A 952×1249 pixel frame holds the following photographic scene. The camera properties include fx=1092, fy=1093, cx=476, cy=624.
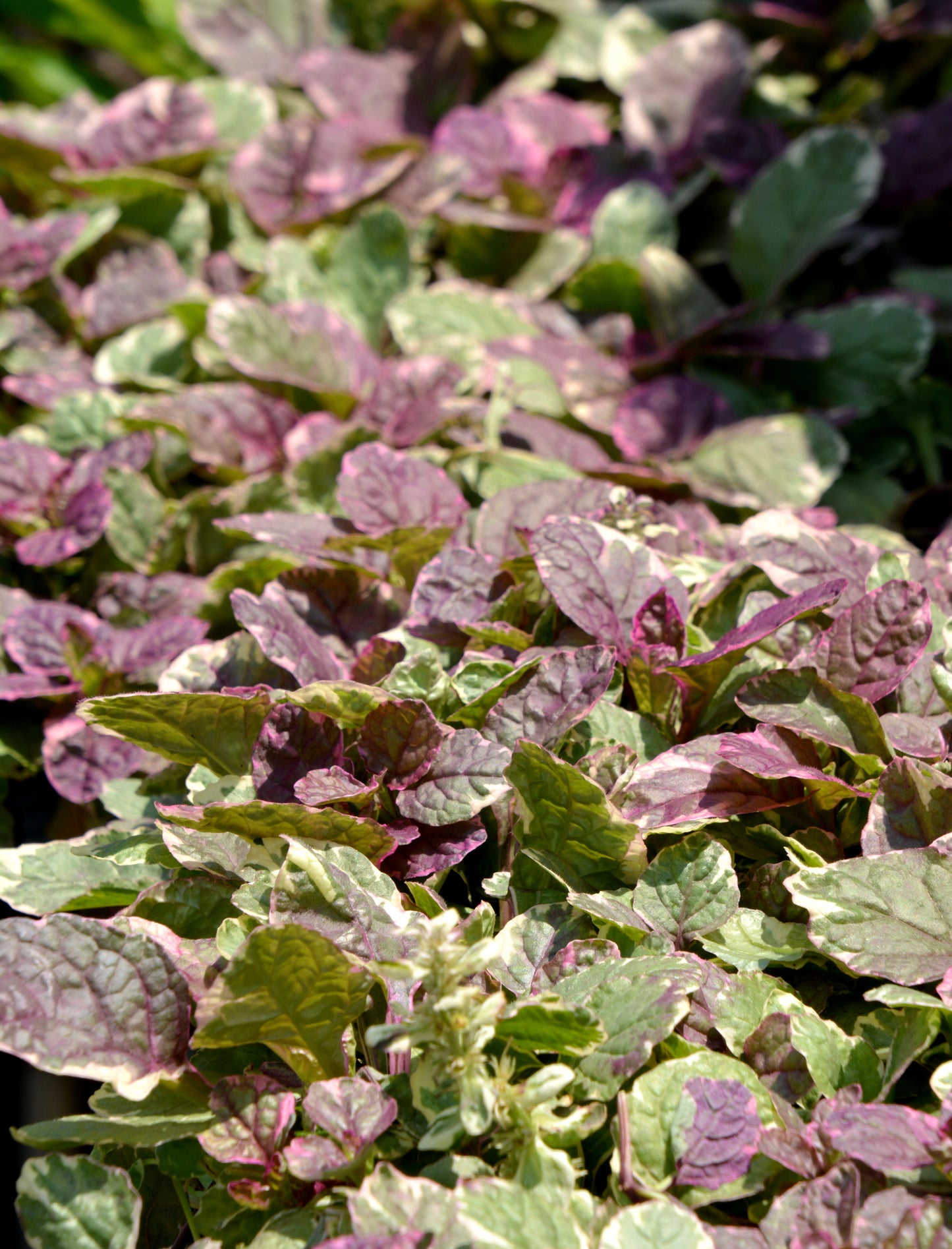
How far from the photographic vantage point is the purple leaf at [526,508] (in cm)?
107

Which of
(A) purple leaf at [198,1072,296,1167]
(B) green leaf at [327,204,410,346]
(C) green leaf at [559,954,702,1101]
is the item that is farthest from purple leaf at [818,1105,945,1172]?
(B) green leaf at [327,204,410,346]

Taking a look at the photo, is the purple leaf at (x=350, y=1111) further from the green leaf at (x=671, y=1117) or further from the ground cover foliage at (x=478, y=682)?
the green leaf at (x=671, y=1117)

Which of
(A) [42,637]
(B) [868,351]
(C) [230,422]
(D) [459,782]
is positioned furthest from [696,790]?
(B) [868,351]

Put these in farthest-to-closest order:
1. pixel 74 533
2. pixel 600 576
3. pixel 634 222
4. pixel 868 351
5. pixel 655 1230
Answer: pixel 634 222, pixel 868 351, pixel 74 533, pixel 600 576, pixel 655 1230

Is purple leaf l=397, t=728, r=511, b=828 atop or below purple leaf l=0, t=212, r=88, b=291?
below

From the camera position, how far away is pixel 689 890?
0.77m

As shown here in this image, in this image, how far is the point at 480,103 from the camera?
2.18 metres


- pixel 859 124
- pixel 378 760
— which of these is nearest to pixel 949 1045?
pixel 378 760

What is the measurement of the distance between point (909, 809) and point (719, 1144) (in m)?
0.27

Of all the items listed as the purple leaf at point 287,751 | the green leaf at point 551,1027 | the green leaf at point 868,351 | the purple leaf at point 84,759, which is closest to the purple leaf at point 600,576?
the purple leaf at point 287,751

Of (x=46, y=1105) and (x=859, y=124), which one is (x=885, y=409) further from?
(x=46, y=1105)

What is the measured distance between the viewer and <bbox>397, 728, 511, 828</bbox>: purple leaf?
775mm

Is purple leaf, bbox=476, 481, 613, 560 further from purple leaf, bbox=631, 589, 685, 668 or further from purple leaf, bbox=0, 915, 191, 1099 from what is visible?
purple leaf, bbox=0, 915, 191, 1099

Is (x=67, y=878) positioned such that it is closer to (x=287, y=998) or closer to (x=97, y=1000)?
(x=97, y=1000)
